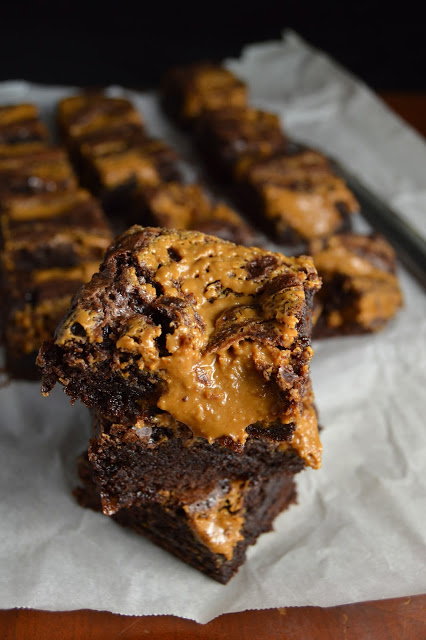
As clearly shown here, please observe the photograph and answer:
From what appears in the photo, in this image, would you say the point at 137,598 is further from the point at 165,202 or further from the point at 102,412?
the point at 165,202

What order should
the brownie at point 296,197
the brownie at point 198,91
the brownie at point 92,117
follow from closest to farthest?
1. the brownie at point 296,197
2. the brownie at point 92,117
3. the brownie at point 198,91

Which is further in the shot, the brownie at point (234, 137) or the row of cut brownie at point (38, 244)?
the brownie at point (234, 137)

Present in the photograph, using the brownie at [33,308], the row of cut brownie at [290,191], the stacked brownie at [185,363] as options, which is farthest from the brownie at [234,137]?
the stacked brownie at [185,363]

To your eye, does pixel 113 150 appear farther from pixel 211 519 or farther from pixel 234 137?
pixel 211 519

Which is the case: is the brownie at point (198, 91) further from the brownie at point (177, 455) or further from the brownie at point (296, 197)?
the brownie at point (177, 455)

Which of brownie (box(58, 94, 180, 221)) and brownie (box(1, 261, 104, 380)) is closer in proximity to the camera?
brownie (box(1, 261, 104, 380))

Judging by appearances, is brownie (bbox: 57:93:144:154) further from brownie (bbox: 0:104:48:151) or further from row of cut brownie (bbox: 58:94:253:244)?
brownie (bbox: 0:104:48:151)

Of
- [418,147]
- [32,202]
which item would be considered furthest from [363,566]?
[418,147]

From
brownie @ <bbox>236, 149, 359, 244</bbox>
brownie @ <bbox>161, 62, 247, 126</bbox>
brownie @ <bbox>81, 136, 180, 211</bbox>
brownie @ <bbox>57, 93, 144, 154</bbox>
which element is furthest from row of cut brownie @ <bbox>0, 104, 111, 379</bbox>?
brownie @ <bbox>161, 62, 247, 126</bbox>
